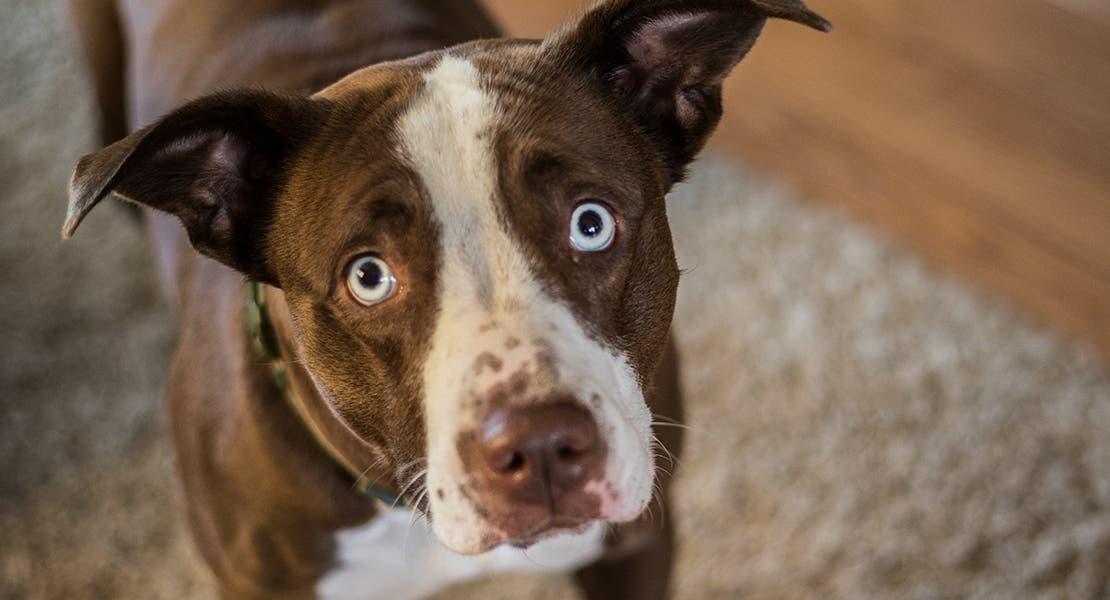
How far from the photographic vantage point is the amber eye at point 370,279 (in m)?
1.25

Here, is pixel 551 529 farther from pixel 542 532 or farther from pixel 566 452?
pixel 566 452

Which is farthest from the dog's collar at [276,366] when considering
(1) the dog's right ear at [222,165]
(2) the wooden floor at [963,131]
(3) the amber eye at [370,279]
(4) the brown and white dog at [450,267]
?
(2) the wooden floor at [963,131]

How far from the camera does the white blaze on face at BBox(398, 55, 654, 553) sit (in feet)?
3.82

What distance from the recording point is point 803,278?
2600 mm

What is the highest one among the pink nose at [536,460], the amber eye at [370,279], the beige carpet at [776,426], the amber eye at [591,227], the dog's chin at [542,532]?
the amber eye at [591,227]

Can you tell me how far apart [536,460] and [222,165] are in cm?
53

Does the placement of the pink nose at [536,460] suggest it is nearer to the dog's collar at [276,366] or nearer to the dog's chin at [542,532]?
the dog's chin at [542,532]

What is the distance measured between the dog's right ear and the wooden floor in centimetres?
119

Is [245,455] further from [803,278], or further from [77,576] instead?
[803,278]

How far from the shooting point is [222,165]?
1.36 m

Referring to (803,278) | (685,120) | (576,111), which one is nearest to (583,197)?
(576,111)

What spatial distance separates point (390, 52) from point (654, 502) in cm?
78

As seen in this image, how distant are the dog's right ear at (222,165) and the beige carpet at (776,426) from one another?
1027 mm

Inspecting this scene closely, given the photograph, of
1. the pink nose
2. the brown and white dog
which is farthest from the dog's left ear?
the pink nose
